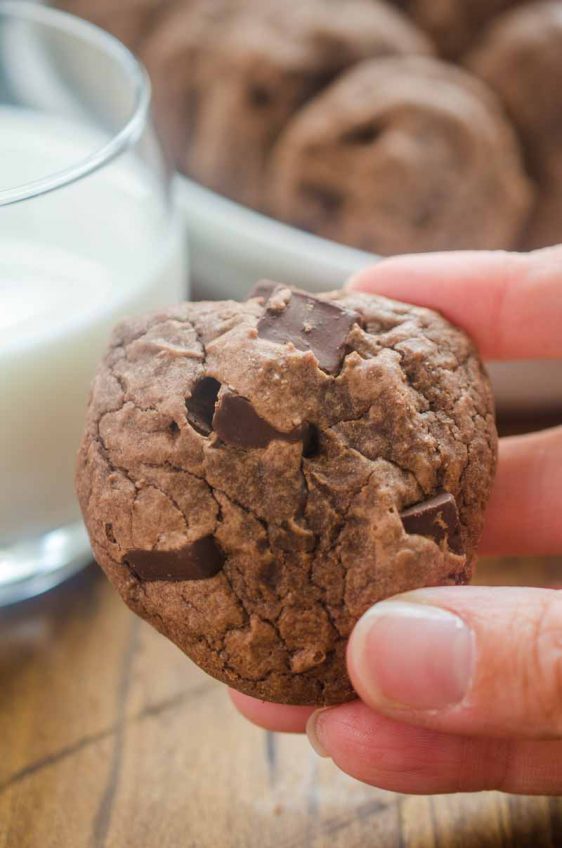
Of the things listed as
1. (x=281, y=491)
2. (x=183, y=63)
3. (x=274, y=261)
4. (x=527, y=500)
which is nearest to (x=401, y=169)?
(x=274, y=261)

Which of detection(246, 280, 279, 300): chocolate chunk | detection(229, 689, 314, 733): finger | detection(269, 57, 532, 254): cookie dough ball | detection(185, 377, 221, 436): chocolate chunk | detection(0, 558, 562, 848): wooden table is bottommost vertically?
detection(0, 558, 562, 848): wooden table

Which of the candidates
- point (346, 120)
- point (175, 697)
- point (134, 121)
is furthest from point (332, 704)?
point (346, 120)

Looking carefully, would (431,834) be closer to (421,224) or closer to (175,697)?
(175,697)

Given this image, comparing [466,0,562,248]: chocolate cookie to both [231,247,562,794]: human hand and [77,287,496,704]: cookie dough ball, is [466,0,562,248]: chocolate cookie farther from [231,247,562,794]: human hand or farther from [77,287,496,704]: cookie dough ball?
[77,287,496,704]: cookie dough ball

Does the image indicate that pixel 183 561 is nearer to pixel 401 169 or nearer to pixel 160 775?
pixel 160 775

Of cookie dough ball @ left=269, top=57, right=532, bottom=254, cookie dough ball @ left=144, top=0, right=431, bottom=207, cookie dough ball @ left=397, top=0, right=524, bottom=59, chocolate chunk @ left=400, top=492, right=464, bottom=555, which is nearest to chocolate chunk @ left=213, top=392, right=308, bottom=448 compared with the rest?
chocolate chunk @ left=400, top=492, right=464, bottom=555

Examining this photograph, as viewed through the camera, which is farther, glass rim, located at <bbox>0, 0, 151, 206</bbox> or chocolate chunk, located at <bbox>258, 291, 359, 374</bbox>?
glass rim, located at <bbox>0, 0, 151, 206</bbox>

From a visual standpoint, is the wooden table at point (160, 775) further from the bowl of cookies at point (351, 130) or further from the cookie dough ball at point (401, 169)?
the cookie dough ball at point (401, 169)
